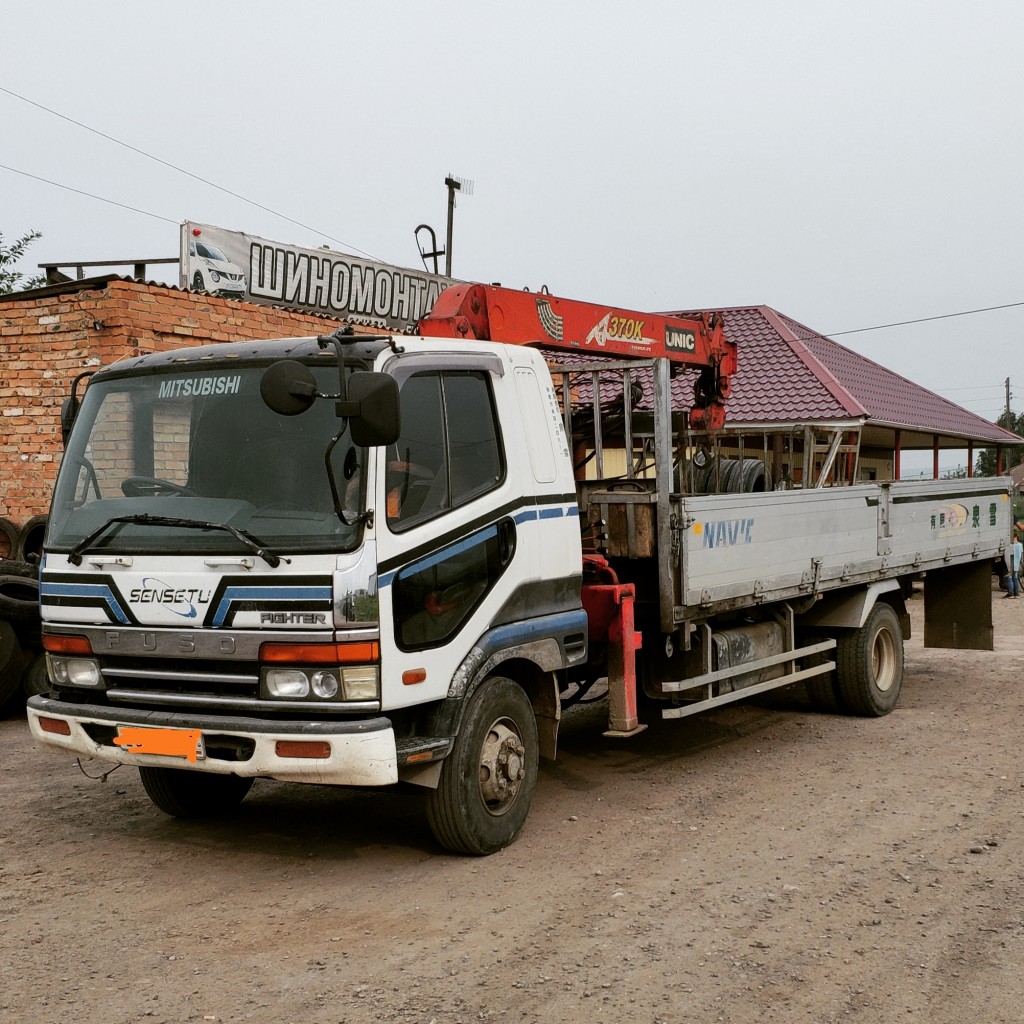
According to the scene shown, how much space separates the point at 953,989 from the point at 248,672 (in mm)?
2847

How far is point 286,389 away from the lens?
452cm

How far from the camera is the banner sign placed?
1237cm

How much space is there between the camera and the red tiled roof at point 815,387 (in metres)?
20.8

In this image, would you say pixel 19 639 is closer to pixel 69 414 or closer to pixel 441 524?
pixel 69 414

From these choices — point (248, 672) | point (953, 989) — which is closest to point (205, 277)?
point (248, 672)

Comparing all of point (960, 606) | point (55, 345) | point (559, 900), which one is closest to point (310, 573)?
point (559, 900)

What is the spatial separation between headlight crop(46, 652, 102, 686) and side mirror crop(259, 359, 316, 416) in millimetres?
1563

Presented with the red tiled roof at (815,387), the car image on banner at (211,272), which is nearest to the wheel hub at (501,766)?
the car image on banner at (211,272)

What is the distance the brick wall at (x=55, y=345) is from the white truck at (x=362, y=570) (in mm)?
5064

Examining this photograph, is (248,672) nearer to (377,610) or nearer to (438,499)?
(377,610)

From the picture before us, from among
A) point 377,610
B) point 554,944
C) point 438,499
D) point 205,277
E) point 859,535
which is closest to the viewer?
point 554,944

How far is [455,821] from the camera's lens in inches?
205

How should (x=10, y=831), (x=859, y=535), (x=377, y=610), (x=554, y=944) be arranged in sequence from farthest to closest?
(x=859, y=535) → (x=10, y=831) → (x=377, y=610) → (x=554, y=944)

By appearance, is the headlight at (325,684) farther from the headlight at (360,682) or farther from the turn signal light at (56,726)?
the turn signal light at (56,726)
